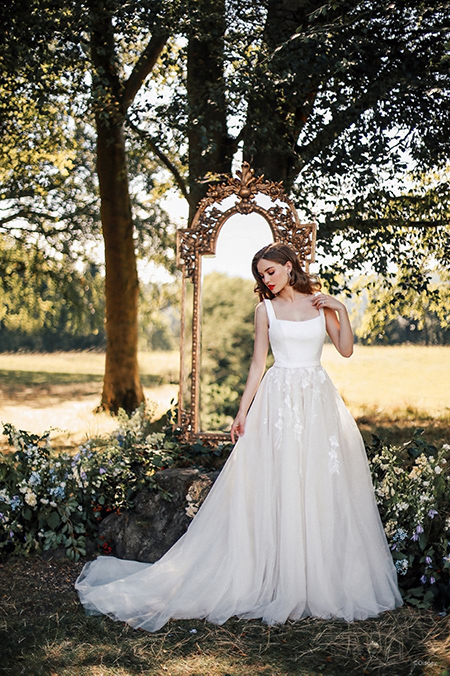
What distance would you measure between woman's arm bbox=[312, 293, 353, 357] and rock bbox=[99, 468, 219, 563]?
1529 mm

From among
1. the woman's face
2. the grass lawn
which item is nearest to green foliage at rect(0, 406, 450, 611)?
the grass lawn

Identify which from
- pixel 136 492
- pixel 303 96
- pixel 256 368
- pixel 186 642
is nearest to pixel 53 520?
pixel 136 492

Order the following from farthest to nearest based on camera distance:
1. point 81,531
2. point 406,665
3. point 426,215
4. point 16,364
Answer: point 16,364 < point 426,215 < point 81,531 < point 406,665

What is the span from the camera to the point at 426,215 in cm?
815

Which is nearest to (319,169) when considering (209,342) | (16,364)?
(209,342)

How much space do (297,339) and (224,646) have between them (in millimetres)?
1827

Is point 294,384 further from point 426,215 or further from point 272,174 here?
point 426,215

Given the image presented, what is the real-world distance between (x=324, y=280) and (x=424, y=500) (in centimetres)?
411

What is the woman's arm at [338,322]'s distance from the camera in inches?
163

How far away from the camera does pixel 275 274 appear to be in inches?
167

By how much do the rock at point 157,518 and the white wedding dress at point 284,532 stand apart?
0.54 meters

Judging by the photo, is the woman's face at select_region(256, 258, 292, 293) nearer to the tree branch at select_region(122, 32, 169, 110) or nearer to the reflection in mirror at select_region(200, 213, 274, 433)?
the reflection in mirror at select_region(200, 213, 274, 433)

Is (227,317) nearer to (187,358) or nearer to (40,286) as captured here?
(187,358)

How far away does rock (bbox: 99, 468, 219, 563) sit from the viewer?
477 cm
